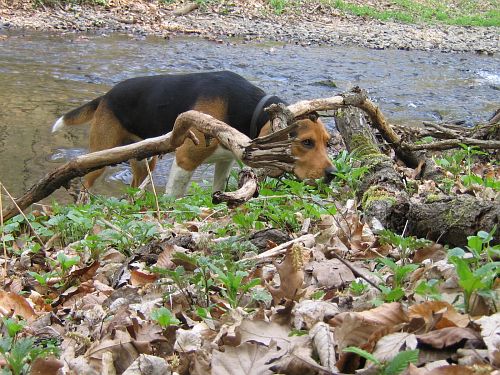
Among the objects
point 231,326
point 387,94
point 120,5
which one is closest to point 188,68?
point 387,94

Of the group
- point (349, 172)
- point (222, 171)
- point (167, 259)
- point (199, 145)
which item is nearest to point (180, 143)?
point (167, 259)

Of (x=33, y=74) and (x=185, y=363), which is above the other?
(x=185, y=363)

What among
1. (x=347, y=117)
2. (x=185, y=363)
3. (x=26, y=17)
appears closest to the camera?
(x=185, y=363)

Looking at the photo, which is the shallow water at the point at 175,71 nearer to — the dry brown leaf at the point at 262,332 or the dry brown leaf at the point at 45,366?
the dry brown leaf at the point at 45,366

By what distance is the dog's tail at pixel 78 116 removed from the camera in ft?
26.3

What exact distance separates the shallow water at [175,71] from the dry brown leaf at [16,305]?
422 cm

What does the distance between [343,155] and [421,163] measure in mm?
728

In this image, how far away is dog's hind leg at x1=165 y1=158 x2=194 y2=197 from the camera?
24.1 ft

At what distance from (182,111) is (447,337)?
566 centimetres

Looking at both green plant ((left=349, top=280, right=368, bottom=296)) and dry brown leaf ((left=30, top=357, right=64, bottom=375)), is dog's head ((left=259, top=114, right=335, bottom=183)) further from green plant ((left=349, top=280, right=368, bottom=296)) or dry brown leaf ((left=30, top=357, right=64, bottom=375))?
dry brown leaf ((left=30, top=357, right=64, bottom=375))

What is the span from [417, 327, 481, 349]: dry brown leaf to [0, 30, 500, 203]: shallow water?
617 centimetres

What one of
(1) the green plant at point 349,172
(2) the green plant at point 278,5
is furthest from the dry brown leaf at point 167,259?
(2) the green plant at point 278,5

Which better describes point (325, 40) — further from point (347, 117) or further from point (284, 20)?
point (347, 117)

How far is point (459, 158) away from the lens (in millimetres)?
6484
